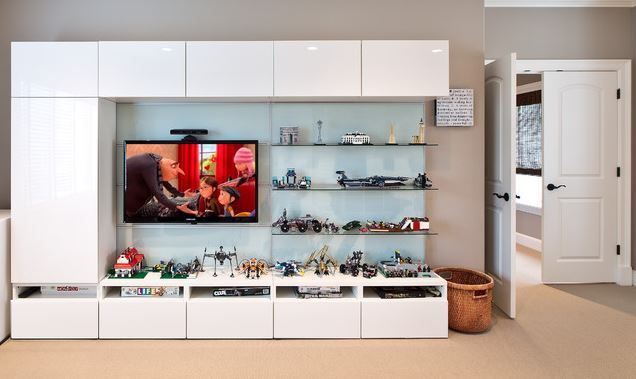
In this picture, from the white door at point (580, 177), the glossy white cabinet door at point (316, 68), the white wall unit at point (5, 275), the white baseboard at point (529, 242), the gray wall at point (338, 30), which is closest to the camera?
the white wall unit at point (5, 275)

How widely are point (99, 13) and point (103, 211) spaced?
155cm

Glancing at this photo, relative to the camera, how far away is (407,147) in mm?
3580

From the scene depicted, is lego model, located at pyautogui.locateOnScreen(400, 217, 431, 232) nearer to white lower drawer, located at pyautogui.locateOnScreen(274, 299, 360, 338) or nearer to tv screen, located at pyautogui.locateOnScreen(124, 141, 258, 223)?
white lower drawer, located at pyautogui.locateOnScreen(274, 299, 360, 338)

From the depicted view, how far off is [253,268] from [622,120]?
3806mm

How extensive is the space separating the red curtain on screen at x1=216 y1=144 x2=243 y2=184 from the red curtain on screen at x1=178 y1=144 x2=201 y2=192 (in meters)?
0.15

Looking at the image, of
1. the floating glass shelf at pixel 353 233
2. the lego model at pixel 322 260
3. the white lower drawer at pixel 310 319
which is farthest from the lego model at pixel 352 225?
the white lower drawer at pixel 310 319

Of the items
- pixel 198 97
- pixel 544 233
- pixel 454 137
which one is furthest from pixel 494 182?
pixel 198 97

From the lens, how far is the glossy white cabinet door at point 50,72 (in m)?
3.12

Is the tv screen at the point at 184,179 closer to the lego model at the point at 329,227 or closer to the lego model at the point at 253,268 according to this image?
the lego model at the point at 253,268

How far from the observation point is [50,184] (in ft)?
10.3

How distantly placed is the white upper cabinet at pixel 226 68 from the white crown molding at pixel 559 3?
98.6 inches

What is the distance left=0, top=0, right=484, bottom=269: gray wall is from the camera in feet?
11.7

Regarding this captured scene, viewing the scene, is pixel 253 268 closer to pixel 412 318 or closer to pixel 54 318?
pixel 412 318

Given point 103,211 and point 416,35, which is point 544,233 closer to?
point 416,35
